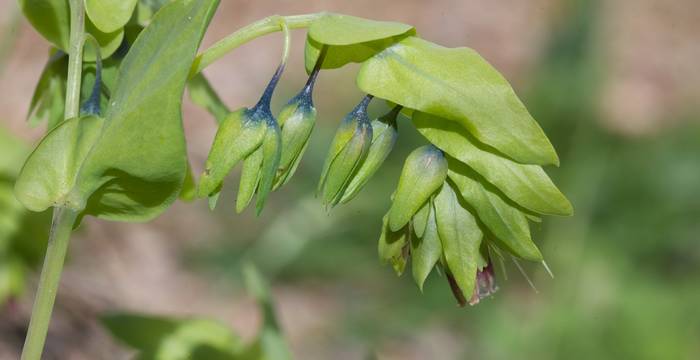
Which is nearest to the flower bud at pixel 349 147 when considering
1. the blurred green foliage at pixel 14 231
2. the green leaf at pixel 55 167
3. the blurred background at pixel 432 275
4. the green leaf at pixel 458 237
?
the green leaf at pixel 458 237

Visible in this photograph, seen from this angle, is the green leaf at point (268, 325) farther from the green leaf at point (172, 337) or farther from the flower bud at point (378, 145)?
the flower bud at point (378, 145)

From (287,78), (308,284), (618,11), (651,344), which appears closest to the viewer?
(651,344)

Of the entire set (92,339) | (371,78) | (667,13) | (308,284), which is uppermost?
(371,78)

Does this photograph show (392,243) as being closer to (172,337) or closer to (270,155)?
(270,155)

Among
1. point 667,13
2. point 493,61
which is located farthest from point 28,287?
point 667,13

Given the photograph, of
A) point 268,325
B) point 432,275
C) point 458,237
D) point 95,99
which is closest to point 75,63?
point 95,99

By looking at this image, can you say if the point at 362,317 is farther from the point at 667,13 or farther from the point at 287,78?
the point at 667,13

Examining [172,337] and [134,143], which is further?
[172,337]
